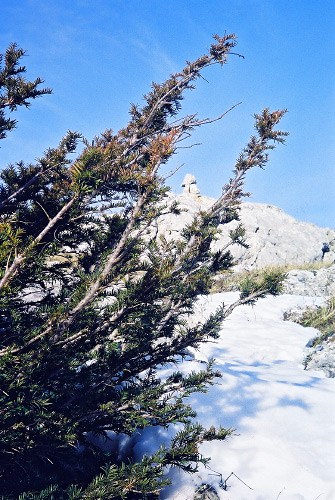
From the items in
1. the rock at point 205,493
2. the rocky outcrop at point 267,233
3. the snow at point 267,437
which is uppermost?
the rocky outcrop at point 267,233

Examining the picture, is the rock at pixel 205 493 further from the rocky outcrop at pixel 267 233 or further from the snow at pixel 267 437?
the rocky outcrop at pixel 267 233

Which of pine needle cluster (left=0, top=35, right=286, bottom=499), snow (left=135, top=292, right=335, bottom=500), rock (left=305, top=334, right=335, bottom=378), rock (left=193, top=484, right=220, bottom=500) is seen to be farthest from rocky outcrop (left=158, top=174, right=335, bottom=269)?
rock (left=193, top=484, right=220, bottom=500)

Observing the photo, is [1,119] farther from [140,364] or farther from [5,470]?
[5,470]

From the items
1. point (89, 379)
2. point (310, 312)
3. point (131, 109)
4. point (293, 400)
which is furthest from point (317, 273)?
point (89, 379)

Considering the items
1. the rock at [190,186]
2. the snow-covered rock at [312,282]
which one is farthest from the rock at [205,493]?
the rock at [190,186]

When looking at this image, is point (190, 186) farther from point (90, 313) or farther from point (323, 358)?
point (90, 313)

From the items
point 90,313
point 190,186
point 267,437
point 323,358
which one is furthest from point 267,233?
point 90,313

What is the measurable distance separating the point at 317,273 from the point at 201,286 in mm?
19253

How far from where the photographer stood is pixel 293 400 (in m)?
6.19

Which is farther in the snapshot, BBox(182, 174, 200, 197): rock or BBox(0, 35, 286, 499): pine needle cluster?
BBox(182, 174, 200, 197): rock

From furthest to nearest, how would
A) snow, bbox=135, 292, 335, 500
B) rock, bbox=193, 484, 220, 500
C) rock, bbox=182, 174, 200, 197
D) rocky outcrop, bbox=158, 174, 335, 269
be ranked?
rock, bbox=182, 174, 200, 197 < rocky outcrop, bbox=158, 174, 335, 269 < snow, bbox=135, 292, 335, 500 < rock, bbox=193, 484, 220, 500

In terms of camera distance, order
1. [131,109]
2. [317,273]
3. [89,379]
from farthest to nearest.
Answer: [317,273], [131,109], [89,379]

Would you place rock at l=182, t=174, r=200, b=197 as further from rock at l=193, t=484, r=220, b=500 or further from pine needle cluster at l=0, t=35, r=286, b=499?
rock at l=193, t=484, r=220, b=500

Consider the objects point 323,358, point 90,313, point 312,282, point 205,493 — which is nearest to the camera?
point 90,313
